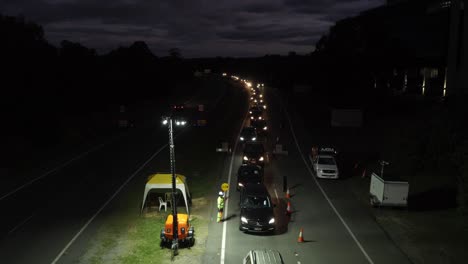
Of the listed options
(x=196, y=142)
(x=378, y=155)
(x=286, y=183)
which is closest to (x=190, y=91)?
(x=196, y=142)

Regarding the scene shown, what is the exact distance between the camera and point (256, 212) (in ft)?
69.4

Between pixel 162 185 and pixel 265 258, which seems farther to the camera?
pixel 162 185

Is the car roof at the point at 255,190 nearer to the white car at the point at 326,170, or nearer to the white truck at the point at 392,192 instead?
the white truck at the point at 392,192

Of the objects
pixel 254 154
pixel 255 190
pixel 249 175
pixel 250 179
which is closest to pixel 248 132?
pixel 254 154

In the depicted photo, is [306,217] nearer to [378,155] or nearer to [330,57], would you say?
[378,155]

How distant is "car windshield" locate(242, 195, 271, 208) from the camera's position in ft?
71.4

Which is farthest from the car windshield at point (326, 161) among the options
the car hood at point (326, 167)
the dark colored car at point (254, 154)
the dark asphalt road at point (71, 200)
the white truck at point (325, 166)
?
the dark asphalt road at point (71, 200)

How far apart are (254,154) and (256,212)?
13.1m

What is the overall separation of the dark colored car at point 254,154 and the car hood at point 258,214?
458 inches

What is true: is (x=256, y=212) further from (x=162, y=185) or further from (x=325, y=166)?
(x=325, y=166)

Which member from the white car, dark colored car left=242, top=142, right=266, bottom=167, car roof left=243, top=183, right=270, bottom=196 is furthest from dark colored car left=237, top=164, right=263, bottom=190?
the white car

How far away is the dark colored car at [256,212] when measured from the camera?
2050 cm

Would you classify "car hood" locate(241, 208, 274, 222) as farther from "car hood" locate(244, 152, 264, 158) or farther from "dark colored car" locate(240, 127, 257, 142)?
"dark colored car" locate(240, 127, 257, 142)

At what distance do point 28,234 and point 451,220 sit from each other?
915 inches
